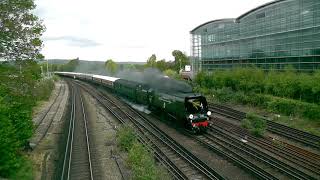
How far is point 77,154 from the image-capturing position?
20.4 metres

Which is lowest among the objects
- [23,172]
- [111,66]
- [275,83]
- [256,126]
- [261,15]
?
[23,172]

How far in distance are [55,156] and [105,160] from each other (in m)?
3.43

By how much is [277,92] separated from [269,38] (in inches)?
668

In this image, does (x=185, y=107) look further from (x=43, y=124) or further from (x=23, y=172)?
(x=43, y=124)

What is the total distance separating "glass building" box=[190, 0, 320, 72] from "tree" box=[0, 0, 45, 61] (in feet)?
116

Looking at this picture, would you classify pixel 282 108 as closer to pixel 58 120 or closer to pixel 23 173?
pixel 58 120

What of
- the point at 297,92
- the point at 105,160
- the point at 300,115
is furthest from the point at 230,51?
the point at 105,160

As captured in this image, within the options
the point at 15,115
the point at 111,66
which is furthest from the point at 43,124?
the point at 111,66

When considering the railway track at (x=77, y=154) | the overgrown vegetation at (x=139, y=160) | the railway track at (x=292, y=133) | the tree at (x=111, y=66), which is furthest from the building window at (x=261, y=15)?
the tree at (x=111, y=66)

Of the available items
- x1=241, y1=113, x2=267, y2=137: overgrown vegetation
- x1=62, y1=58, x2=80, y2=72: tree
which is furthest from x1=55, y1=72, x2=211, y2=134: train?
x1=62, y1=58, x2=80, y2=72: tree

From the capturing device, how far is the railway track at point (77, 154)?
55.6ft

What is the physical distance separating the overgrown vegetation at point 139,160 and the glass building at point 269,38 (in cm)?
3078

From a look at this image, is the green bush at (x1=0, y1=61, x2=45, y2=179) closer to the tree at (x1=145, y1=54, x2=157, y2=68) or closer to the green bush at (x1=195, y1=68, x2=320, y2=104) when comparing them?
the green bush at (x1=195, y1=68, x2=320, y2=104)

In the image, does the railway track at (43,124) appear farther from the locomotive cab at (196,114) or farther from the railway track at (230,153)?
the railway track at (230,153)
